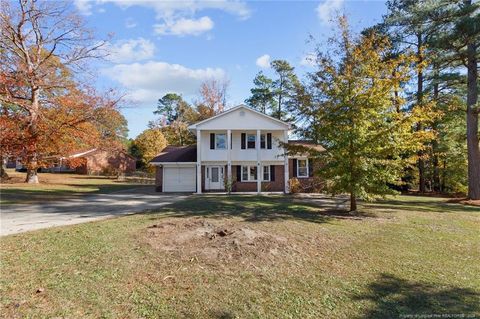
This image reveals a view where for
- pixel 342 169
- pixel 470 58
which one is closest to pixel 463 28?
pixel 470 58

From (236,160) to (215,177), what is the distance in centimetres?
232

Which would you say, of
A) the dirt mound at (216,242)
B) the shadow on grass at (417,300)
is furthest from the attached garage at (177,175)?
the shadow on grass at (417,300)

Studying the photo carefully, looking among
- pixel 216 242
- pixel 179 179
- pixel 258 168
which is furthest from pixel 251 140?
pixel 216 242

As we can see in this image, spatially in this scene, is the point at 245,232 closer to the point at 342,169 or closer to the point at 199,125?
the point at 342,169

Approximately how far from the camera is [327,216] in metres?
11.8

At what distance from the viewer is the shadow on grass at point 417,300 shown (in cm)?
436

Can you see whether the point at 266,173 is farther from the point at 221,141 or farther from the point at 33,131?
the point at 33,131

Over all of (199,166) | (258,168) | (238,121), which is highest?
(238,121)

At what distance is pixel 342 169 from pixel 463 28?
11.3 metres

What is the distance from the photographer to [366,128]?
11414 millimetres

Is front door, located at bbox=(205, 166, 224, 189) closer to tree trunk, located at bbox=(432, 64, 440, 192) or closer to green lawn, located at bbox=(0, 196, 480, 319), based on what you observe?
green lawn, located at bbox=(0, 196, 480, 319)

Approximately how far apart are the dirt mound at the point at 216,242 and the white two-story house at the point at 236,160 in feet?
54.1

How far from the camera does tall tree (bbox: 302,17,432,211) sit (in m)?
11.3

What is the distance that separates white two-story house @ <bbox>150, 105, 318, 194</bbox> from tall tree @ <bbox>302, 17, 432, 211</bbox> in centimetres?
1306
